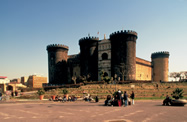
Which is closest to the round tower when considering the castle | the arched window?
the castle

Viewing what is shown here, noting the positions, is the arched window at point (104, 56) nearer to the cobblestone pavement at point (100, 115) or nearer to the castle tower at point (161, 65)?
the castle tower at point (161, 65)

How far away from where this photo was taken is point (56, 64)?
5031cm

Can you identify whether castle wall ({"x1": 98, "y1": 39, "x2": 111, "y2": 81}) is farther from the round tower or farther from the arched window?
the round tower

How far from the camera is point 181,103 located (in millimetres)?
12016

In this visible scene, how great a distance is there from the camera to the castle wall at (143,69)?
4456 centimetres

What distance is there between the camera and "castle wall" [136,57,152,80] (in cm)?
4456

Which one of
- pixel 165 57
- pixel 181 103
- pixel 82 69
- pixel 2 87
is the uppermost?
pixel 165 57

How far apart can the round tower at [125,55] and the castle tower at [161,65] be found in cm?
1847

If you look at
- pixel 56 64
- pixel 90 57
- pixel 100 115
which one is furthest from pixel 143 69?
pixel 100 115

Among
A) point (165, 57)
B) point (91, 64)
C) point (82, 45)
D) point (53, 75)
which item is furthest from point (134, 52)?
point (53, 75)

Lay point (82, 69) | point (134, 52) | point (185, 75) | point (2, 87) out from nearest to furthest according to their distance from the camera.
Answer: point (134, 52) < point (82, 69) < point (2, 87) < point (185, 75)

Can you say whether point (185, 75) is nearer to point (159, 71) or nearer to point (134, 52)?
point (159, 71)

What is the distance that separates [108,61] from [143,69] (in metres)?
14.8

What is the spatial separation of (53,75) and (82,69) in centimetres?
1289
